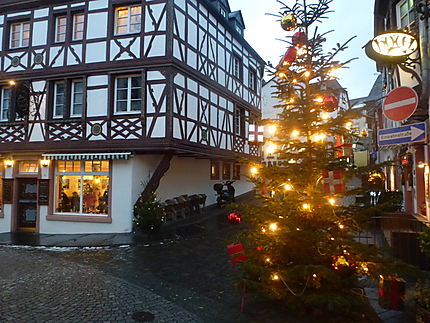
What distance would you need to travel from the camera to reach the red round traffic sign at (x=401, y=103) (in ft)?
18.6

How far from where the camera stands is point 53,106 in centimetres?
1340

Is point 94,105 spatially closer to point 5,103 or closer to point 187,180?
point 5,103

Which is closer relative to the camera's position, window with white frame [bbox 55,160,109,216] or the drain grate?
the drain grate

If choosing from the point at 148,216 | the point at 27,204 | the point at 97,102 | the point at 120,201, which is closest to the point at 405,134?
the point at 148,216

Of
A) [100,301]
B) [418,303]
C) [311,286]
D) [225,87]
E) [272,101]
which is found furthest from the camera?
[272,101]

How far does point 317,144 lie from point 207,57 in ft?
37.4

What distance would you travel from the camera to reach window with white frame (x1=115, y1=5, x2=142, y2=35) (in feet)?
41.5

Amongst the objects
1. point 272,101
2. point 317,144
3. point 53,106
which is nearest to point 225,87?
point 53,106

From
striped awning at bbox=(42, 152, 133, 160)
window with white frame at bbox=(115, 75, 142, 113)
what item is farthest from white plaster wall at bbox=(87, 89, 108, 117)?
striped awning at bbox=(42, 152, 133, 160)

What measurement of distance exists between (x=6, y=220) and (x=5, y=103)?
4.90 metres

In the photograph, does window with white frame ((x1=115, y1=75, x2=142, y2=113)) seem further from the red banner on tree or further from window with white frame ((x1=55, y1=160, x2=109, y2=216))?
the red banner on tree

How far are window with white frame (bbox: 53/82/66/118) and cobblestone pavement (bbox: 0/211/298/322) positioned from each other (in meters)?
5.49

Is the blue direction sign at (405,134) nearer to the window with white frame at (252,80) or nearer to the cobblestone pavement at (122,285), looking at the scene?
the cobblestone pavement at (122,285)

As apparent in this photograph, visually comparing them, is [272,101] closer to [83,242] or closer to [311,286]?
[83,242]
